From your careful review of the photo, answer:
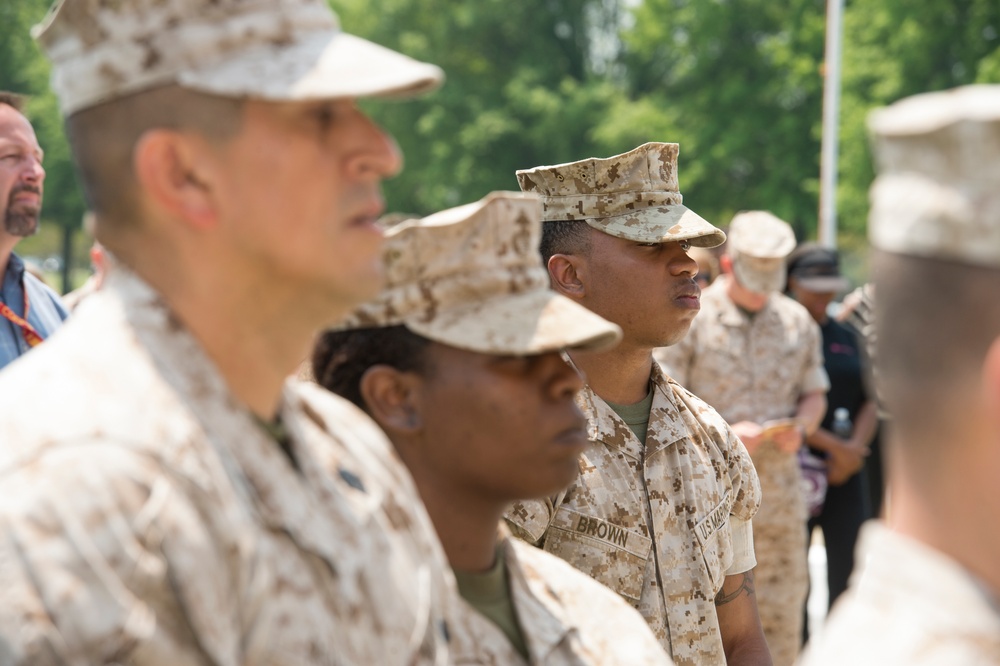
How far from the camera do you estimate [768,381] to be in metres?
7.17

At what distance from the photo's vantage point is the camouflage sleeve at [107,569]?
1.54m

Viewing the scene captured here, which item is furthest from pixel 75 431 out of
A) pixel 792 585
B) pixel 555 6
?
pixel 555 6

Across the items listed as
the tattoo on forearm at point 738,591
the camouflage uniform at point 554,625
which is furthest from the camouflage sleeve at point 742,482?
the camouflage uniform at point 554,625

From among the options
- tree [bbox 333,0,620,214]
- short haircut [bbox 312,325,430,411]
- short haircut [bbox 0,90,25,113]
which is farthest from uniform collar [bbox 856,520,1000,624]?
tree [bbox 333,0,620,214]

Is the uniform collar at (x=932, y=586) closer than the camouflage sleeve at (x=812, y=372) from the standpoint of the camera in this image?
Yes

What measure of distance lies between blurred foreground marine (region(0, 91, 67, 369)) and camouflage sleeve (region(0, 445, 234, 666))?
124 inches

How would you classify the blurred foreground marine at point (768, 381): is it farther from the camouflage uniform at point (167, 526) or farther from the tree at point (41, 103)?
the tree at point (41, 103)

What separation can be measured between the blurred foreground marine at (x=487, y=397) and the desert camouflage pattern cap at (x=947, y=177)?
2.40 feet

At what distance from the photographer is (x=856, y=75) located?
81.1 feet

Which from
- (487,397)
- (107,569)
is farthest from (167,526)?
(487,397)

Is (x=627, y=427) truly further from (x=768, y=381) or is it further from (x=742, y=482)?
(x=768, y=381)

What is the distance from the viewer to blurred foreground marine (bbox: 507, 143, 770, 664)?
11.1 feet

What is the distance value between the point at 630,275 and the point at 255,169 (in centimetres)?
203

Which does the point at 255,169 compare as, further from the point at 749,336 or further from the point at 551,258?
the point at 749,336
